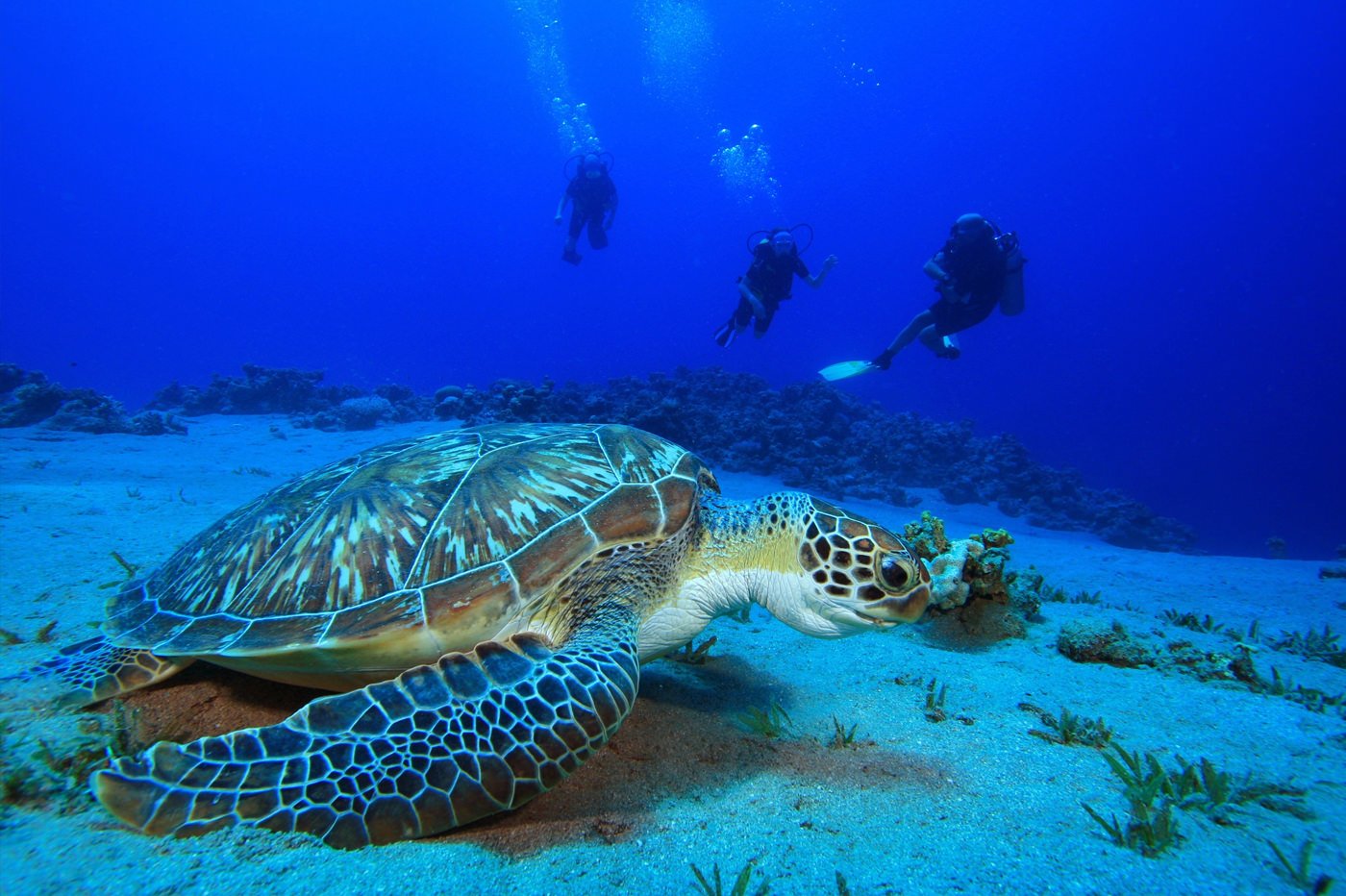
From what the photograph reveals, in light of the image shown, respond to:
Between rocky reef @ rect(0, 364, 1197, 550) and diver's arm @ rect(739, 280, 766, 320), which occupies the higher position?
diver's arm @ rect(739, 280, 766, 320)

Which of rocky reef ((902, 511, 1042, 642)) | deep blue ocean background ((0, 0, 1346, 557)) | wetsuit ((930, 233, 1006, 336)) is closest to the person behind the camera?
rocky reef ((902, 511, 1042, 642))

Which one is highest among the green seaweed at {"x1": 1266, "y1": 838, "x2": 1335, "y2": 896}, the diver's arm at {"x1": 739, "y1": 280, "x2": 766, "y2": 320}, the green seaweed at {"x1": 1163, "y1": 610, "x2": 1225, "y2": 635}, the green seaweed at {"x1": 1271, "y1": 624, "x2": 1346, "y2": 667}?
the diver's arm at {"x1": 739, "y1": 280, "x2": 766, "y2": 320}

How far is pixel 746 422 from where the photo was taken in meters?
14.0

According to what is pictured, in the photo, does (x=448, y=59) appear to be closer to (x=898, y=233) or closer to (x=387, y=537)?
(x=898, y=233)

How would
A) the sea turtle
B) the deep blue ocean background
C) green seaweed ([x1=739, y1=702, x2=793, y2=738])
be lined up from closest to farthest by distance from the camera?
the sea turtle
green seaweed ([x1=739, y1=702, x2=793, y2=738])
the deep blue ocean background

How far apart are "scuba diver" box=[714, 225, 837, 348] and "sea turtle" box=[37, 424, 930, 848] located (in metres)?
9.98

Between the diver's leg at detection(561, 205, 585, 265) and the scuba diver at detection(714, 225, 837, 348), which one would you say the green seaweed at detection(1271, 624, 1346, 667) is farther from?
the diver's leg at detection(561, 205, 585, 265)

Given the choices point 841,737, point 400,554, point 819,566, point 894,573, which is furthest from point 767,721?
point 400,554

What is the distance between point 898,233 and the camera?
118 metres

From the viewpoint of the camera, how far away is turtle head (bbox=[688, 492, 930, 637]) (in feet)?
8.71

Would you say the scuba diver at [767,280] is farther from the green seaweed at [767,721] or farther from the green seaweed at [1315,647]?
the green seaweed at [767,721]

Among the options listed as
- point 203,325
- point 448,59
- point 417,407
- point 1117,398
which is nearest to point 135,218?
point 203,325

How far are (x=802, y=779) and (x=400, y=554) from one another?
2146 mm

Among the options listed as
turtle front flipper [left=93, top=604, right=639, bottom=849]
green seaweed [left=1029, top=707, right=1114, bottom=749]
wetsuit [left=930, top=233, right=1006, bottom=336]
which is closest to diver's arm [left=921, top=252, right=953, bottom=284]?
wetsuit [left=930, top=233, right=1006, bottom=336]
